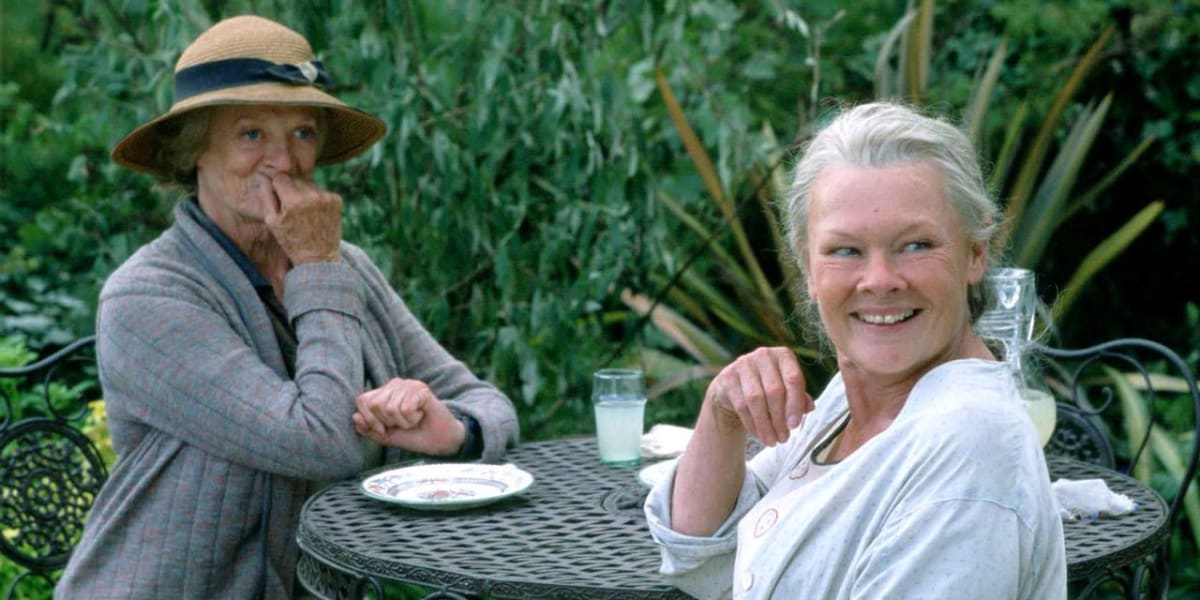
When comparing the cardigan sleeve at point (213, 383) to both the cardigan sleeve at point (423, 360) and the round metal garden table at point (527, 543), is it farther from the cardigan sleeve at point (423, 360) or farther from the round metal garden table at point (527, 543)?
the cardigan sleeve at point (423, 360)

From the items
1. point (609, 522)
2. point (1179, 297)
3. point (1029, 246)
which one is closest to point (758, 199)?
point (1029, 246)

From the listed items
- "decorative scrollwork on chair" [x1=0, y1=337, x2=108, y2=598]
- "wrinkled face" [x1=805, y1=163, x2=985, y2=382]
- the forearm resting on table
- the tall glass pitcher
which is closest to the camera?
"wrinkled face" [x1=805, y1=163, x2=985, y2=382]

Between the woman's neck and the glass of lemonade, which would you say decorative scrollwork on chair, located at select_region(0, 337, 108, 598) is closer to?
the woman's neck

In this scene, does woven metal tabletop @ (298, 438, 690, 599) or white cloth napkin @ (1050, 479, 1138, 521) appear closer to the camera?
woven metal tabletop @ (298, 438, 690, 599)

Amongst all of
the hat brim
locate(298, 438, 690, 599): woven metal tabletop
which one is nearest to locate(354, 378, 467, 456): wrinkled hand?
locate(298, 438, 690, 599): woven metal tabletop

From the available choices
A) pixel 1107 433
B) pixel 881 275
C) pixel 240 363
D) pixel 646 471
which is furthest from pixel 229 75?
pixel 1107 433

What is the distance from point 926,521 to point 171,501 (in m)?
1.50

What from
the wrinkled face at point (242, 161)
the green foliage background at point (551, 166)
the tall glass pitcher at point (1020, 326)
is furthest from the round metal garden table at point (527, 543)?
the green foliage background at point (551, 166)

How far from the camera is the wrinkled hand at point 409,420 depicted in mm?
2529

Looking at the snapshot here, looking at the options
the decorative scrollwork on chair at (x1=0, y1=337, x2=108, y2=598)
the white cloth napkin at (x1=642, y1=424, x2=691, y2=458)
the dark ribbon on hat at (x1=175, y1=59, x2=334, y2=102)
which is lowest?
the decorative scrollwork on chair at (x1=0, y1=337, x2=108, y2=598)

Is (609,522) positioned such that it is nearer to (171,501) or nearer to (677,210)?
(171,501)

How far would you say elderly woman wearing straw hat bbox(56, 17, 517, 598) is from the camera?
244cm

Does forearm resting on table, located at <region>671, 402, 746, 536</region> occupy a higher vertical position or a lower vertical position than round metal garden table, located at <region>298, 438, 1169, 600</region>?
higher

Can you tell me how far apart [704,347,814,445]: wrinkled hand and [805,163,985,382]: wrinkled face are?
0.26ft
